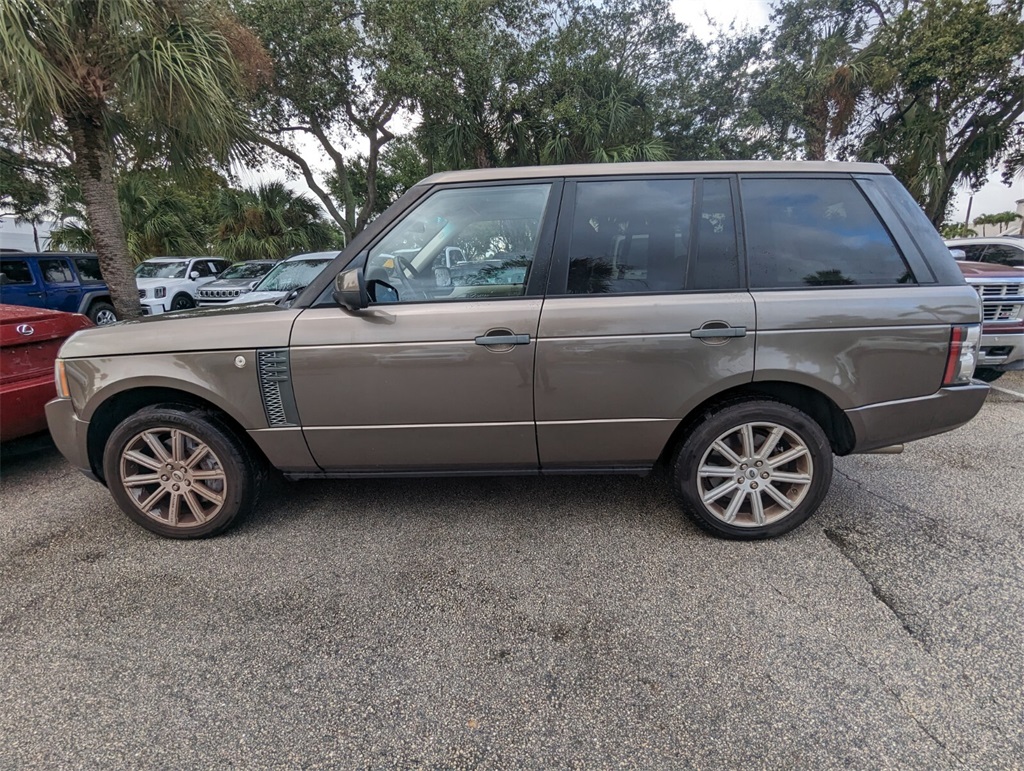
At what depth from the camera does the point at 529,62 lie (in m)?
11.8

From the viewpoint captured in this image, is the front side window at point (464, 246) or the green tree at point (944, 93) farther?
the green tree at point (944, 93)

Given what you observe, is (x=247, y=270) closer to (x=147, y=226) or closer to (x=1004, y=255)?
(x=147, y=226)

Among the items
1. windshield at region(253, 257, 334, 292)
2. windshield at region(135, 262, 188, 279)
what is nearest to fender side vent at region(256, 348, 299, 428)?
windshield at region(253, 257, 334, 292)

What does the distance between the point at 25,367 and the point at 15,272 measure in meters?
7.34

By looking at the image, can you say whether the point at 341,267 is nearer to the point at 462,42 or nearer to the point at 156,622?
the point at 156,622

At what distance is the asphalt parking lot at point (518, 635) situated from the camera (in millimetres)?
1678

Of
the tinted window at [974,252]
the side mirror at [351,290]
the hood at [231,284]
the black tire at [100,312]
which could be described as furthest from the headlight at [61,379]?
the tinted window at [974,252]

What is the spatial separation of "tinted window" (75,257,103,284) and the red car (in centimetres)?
751

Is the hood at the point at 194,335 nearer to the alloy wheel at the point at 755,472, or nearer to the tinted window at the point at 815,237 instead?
the alloy wheel at the point at 755,472

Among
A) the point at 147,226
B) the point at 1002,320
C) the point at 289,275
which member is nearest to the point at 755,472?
the point at 1002,320

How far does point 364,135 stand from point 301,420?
46.9 feet

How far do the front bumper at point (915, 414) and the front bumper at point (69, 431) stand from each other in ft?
13.1

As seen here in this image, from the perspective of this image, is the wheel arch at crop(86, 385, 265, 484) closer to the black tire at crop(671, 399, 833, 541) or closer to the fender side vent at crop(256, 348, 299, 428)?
the fender side vent at crop(256, 348, 299, 428)

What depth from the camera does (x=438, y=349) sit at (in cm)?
252
